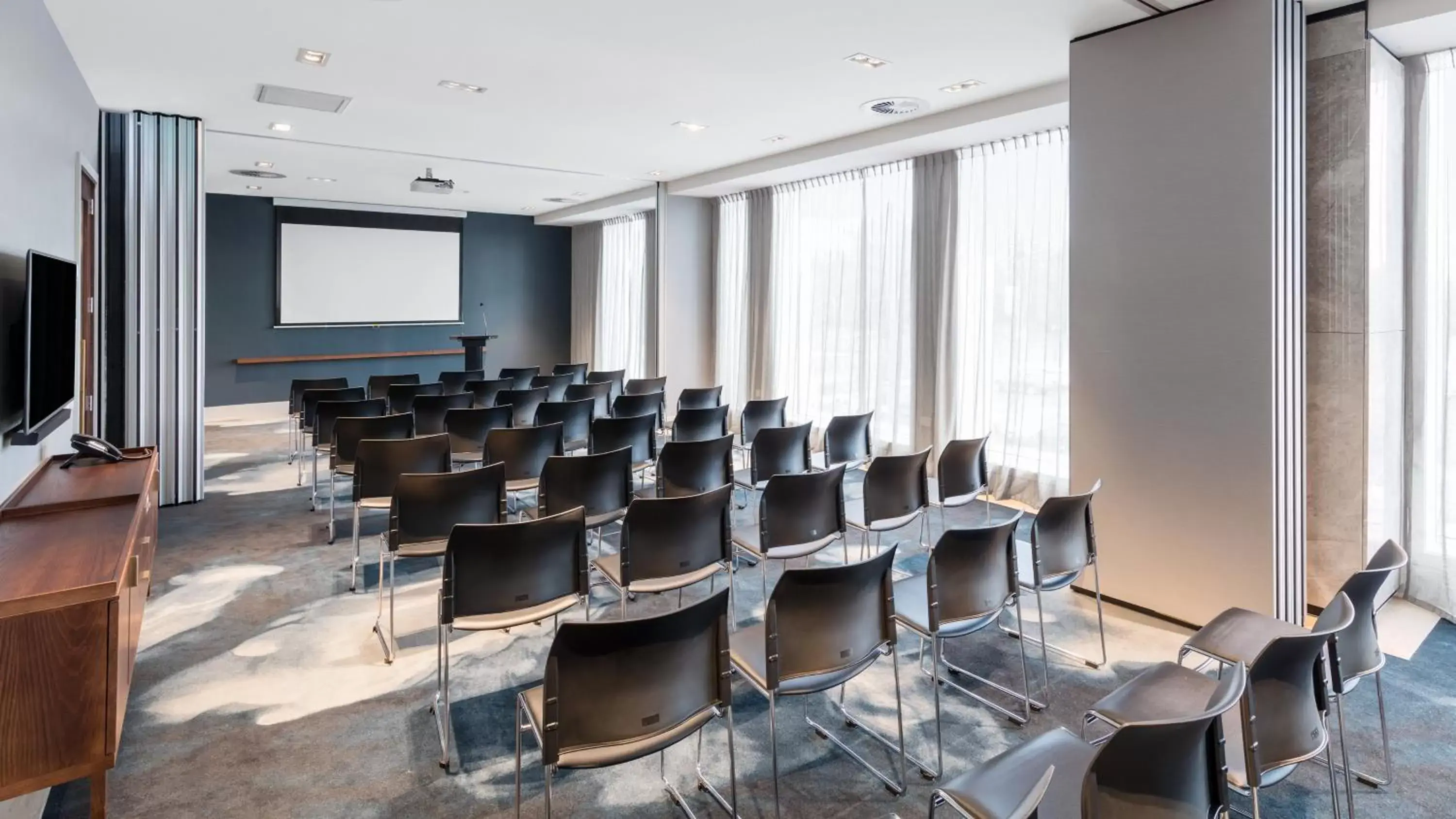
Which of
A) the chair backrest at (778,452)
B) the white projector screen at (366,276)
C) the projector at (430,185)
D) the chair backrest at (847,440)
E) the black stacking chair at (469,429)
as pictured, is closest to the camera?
the chair backrest at (778,452)

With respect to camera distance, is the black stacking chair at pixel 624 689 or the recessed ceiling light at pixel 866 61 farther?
the recessed ceiling light at pixel 866 61

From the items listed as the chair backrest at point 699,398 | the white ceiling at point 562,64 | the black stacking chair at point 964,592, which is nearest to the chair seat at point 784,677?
the black stacking chair at point 964,592

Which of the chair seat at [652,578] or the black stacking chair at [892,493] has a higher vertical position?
the black stacking chair at [892,493]

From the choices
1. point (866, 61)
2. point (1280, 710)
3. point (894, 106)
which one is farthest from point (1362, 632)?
point (894, 106)

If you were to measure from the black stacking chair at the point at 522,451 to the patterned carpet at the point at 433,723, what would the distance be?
32.6 inches

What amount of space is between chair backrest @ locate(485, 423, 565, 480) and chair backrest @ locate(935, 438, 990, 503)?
2.50 meters

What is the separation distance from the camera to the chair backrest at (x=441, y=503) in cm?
379

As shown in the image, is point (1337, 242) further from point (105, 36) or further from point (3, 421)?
point (105, 36)

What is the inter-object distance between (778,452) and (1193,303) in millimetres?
2581

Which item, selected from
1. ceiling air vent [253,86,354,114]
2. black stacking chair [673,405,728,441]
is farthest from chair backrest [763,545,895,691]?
ceiling air vent [253,86,354,114]

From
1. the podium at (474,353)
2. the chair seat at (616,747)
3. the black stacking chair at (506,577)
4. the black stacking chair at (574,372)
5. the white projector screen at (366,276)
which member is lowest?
the chair seat at (616,747)

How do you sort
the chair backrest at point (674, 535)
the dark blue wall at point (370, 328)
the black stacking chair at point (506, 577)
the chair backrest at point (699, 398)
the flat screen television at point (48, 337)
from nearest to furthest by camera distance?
the black stacking chair at point (506, 577)
the flat screen television at point (48, 337)
the chair backrest at point (674, 535)
the chair backrest at point (699, 398)
the dark blue wall at point (370, 328)

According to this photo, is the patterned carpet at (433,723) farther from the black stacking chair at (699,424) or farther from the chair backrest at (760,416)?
the chair backrest at (760,416)

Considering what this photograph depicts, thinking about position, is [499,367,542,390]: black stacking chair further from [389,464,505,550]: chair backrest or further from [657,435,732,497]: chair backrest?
[389,464,505,550]: chair backrest
